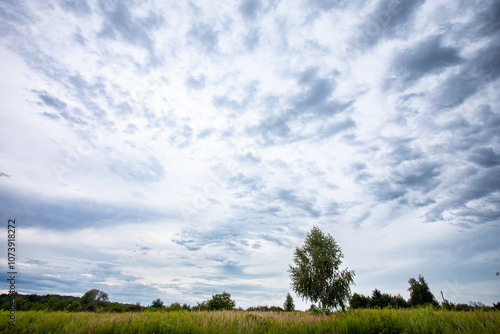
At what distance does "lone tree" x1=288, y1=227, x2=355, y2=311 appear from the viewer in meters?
31.9

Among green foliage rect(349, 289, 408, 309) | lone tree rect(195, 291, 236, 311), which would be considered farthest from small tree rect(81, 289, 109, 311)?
green foliage rect(349, 289, 408, 309)

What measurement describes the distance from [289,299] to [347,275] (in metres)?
49.7

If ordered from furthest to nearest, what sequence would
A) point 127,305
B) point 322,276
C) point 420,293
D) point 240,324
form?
point 420,293 → point 322,276 → point 127,305 → point 240,324

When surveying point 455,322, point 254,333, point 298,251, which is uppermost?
point 298,251

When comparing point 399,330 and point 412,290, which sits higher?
point 412,290

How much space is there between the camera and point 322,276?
106 ft

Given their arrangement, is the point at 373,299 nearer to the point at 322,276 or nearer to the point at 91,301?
the point at 322,276

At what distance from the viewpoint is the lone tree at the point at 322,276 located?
31.9 metres

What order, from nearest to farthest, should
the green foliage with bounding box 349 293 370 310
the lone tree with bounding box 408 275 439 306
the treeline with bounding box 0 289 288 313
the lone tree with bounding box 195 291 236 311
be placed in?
the treeline with bounding box 0 289 288 313
the lone tree with bounding box 195 291 236 311
the lone tree with bounding box 408 275 439 306
the green foliage with bounding box 349 293 370 310

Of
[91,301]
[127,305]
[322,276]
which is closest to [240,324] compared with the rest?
[127,305]

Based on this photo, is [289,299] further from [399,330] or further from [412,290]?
[399,330]

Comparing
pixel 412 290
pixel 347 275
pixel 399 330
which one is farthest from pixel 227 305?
pixel 412 290

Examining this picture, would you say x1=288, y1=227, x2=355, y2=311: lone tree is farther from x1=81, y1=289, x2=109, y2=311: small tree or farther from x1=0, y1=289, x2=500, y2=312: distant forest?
x1=81, y1=289, x2=109, y2=311: small tree

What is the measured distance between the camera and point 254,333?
281 inches
